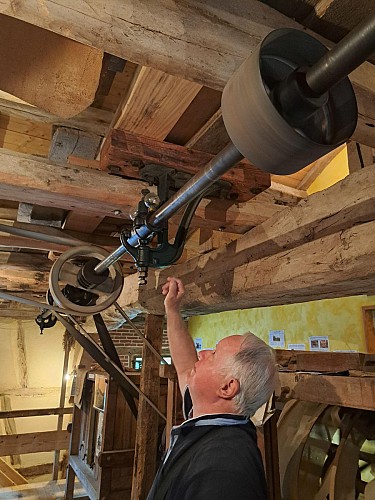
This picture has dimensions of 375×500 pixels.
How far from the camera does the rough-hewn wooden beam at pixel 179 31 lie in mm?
627

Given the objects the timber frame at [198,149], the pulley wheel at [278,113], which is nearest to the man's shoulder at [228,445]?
the timber frame at [198,149]

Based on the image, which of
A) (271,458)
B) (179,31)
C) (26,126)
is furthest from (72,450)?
(179,31)

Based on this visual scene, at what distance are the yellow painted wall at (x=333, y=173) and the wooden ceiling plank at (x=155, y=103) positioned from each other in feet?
12.5

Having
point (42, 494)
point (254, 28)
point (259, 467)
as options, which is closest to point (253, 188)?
point (254, 28)

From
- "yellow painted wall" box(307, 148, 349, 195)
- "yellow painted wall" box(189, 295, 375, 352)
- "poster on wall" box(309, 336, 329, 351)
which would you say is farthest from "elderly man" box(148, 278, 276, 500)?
"yellow painted wall" box(307, 148, 349, 195)

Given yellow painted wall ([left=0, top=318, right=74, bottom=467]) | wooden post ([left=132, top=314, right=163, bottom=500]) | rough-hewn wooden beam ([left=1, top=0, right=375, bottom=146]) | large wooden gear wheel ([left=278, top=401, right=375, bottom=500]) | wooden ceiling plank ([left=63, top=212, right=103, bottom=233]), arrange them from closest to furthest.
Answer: rough-hewn wooden beam ([left=1, top=0, right=375, bottom=146]), large wooden gear wheel ([left=278, top=401, right=375, bottom=500]), wooden ceiling plank ([left=63, top=212, right=103, bottom=233]), wooden post ([left=132, top=314, right=163, bottom=500]), yellow painted wall ([left=0, top=318, right=74, bottom=467])

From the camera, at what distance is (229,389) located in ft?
3.64

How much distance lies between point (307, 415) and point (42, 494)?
3.59m

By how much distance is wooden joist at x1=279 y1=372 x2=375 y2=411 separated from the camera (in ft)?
3.67

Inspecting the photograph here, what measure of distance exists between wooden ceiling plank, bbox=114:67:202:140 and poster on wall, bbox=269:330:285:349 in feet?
13.1

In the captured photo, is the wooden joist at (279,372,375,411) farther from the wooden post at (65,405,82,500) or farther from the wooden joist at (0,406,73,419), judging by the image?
the wooden joist at (0,406,73,419)

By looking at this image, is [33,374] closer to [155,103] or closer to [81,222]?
[81,222]

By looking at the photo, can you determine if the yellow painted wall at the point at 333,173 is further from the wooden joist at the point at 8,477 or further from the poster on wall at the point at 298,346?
the wooden joist at the point at 8,477

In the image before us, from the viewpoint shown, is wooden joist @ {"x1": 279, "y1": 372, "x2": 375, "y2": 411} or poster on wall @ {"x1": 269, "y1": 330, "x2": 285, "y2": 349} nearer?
wooden joist @ {"x1": 279, "y1": 372, "x2": 375, "y2": 411}
